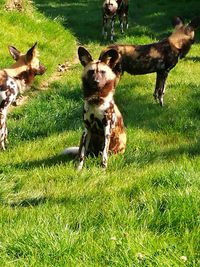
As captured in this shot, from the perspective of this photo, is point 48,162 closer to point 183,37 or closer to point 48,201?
point 48,201

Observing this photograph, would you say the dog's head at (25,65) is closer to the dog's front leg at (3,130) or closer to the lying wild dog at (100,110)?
the dog's front leg at (3,130)

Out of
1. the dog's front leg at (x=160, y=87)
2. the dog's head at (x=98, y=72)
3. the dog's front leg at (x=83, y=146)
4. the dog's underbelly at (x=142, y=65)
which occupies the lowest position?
the dog's front leg at (x=160, y=87)

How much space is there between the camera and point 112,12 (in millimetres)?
16922

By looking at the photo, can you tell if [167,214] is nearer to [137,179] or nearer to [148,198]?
[148,198]

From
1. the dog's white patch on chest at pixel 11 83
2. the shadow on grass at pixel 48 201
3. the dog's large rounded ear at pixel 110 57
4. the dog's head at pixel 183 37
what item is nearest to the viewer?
the shadow on grass at pixel 48 201

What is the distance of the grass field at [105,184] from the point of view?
11.3ft

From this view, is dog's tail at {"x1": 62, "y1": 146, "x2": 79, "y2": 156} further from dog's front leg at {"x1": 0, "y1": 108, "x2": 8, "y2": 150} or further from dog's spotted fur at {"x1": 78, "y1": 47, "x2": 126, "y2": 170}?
dog's front leg at {"x1": 0, "y1": 108, "x2": 8, "y2": 150}

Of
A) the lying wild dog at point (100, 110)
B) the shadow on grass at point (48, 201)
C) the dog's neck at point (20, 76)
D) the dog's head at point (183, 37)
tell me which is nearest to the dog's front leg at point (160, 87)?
the dog's head at point (183, 37)

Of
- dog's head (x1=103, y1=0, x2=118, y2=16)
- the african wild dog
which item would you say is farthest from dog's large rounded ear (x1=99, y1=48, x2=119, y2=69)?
the african wild dog

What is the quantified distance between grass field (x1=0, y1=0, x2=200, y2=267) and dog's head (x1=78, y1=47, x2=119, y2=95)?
39.0 inches

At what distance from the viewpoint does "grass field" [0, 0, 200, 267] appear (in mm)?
3434

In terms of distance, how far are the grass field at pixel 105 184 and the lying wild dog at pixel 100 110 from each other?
7.8 inches

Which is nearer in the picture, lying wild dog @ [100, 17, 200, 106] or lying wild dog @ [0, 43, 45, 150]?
lying wild dog @ [0, 43, 45, 150]

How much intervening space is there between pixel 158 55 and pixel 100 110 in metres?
4.02
